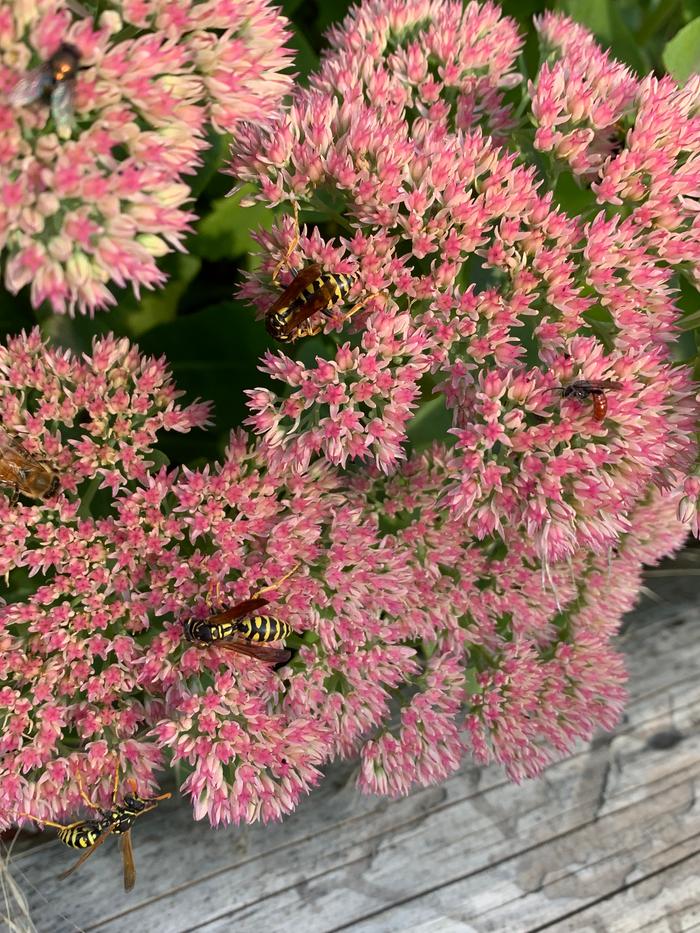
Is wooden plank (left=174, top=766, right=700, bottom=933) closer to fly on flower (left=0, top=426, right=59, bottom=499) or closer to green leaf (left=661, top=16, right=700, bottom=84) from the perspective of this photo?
fly on flower (left=0, top=426, right=59, bottom=499)

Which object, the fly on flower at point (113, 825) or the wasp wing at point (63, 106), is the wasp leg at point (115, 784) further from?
the wasp wing at point (63, 106)

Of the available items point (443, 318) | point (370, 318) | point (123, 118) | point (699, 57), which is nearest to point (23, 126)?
point (123, 118)

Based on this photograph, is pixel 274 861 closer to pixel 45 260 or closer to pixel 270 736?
pixel 270 736

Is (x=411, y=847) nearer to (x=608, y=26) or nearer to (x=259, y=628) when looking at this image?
(x=259, y=628)

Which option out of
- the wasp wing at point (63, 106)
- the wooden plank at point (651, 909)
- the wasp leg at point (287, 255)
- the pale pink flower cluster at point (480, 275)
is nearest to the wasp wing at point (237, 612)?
the pale pink flower cluster at point (480, 275)

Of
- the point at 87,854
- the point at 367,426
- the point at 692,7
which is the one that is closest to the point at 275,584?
the point at 367,426

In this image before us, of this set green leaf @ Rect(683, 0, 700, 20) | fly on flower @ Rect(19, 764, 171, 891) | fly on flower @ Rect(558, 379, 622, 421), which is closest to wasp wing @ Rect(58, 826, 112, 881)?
fly on flower @ Rect(19, 764, 171, 891)
